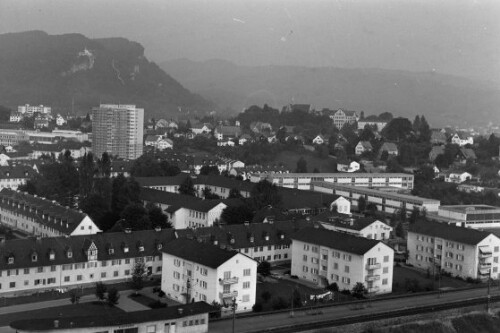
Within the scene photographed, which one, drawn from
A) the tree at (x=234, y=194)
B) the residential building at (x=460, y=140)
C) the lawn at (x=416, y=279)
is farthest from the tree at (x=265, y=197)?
the residential building at (x=460, y=140)

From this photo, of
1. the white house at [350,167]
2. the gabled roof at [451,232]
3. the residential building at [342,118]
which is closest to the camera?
the gabled roof at [451,232]

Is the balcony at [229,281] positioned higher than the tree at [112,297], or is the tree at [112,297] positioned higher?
the balcony at [229,281]

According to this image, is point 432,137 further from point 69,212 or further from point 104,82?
point 104,82

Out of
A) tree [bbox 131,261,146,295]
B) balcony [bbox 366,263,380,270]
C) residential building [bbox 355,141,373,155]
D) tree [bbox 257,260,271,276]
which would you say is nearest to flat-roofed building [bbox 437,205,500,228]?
balcony [bbox 366,263,380,270]

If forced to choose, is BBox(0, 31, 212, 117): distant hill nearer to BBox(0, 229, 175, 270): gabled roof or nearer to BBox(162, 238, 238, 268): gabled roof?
BBox(0, 229, 175, 270): gabled roof

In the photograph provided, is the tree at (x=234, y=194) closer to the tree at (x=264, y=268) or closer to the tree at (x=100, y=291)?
the tree at (x=264, y=268)

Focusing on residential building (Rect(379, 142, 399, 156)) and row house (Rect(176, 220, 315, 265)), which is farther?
residential building (Rect(379, 142, 399, 156))

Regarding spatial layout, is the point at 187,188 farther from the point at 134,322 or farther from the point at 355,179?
the point at 134,322

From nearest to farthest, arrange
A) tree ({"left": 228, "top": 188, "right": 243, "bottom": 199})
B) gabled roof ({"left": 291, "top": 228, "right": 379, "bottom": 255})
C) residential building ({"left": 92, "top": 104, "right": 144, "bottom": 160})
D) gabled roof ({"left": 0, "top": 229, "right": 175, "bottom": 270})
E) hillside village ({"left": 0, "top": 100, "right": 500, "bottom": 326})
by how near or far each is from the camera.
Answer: gabled roof ({"left": 0, "top": 229, "right": 175, "bottom": 270}) < hillside village ({"left": 0, "top": 100, "right": 500, "bottom": 326}) < gabled roof ({"left": 291, "top": 228, "right": 379, "bottom": 255}) < tree ({"left": 228, "top": 188, "right": 243, "bottom": 199}) < residential building ({"left": 92, "top": 104, "right": 144, "bottom": 160})
